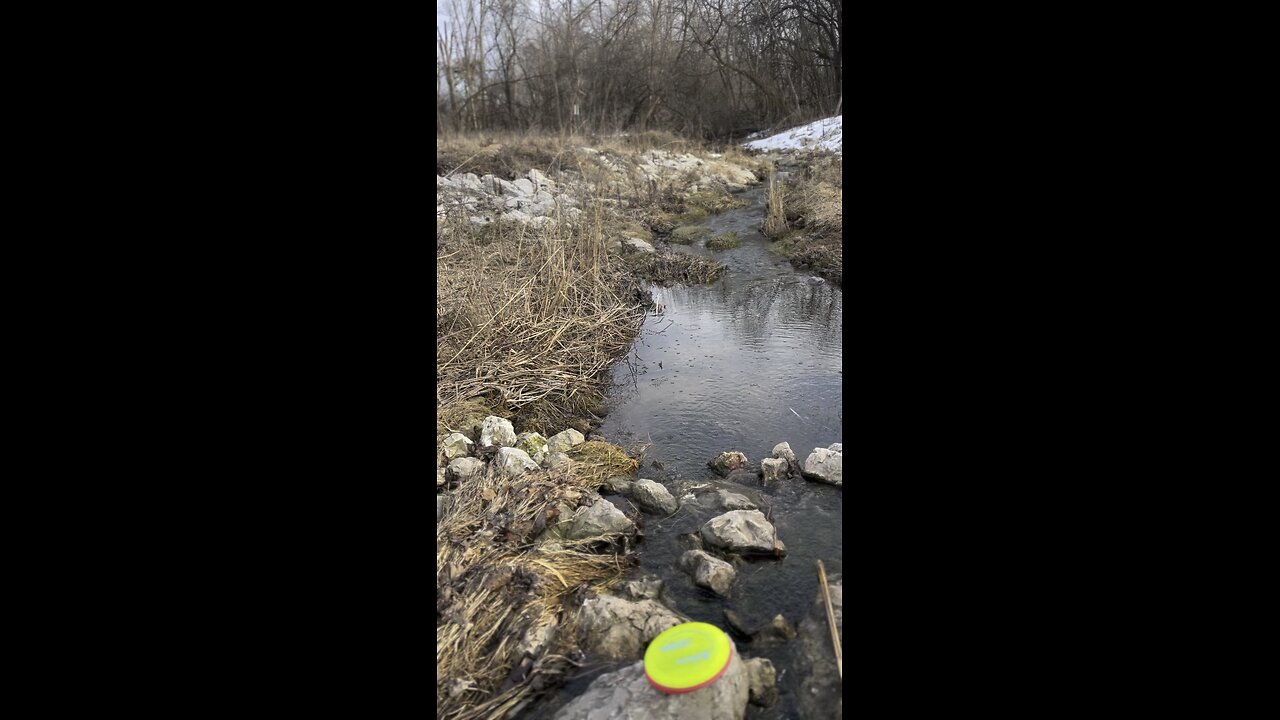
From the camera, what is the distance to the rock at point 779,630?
1876mm

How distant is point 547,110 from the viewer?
1300cm

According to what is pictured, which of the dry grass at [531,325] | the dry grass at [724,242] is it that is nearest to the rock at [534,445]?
the dry grass at [531,325]

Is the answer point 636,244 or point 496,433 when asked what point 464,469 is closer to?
point 496,433

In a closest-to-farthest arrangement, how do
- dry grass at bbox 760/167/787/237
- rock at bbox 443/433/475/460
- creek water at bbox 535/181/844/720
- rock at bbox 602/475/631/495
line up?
creek water at bbox 535/181/844/720
rock at bbox 602/475/631/495
rock at bbox 443/433/475/460
dry grass at bbox 760/167/787/237

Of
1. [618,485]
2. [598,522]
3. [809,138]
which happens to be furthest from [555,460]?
[809,138]

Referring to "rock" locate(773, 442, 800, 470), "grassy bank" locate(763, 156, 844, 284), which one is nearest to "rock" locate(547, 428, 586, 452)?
"rock" locate(773, 442, 800, 470)

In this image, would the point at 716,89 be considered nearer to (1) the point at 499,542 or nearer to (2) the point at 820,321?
(2) the point at 820,321

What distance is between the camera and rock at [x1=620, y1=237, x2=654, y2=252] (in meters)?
6.44

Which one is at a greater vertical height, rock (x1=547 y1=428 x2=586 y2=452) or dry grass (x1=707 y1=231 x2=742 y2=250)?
dry grass (x1=707 y1=231 x2=742 y2=250)

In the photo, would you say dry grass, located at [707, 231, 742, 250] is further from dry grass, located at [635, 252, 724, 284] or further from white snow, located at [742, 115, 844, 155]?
white snow, located at [742, 115, 844, 155]

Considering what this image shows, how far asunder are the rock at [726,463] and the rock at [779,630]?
3.24ft

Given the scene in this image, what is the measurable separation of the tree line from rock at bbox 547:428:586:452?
29.9 feet

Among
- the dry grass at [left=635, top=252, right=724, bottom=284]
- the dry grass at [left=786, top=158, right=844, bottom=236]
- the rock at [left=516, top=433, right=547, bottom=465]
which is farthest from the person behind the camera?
the dry grass at [left=786, top=158, right=844, bottom=236]

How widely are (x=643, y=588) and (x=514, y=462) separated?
0.84 m
